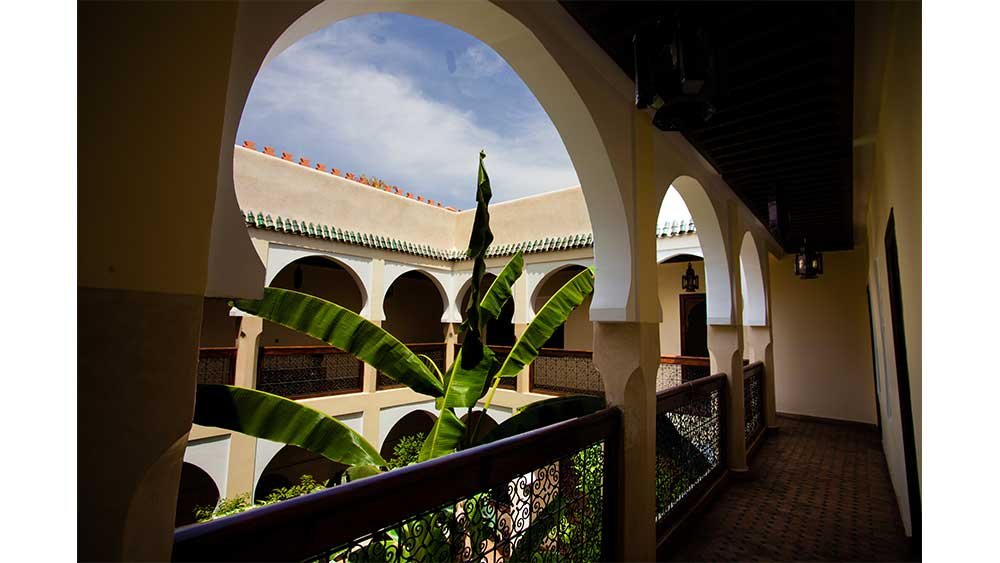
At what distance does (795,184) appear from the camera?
17.7ft

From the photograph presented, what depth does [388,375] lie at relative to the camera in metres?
2.64

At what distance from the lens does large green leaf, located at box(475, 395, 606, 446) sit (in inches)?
115

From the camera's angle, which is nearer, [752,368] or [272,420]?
[272,420]

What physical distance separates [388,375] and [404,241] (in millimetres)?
9303

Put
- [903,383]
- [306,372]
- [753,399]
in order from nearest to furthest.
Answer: [903,383] < [753,399] < [306,372]

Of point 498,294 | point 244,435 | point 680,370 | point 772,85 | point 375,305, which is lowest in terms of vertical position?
point 244,435

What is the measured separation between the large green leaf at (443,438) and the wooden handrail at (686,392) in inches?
78.8

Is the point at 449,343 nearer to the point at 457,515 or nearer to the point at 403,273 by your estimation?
the point at 403,273

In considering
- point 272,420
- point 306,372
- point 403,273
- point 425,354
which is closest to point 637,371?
point 272,420

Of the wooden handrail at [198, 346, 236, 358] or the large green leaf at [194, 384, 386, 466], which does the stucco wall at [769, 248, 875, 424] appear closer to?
the large green leaf at [194, 384, 386, 466]

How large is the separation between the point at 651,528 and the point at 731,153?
3449 millimetres
